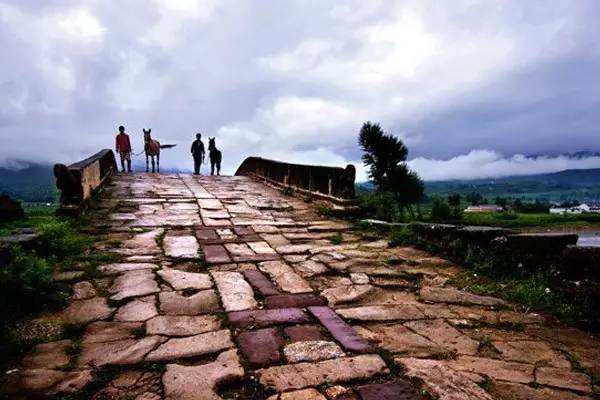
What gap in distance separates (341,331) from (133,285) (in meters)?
1.90

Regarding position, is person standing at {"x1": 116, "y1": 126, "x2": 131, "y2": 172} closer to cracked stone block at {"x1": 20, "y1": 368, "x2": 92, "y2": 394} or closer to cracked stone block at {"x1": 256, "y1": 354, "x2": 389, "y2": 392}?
cracked stone block at {"x1": 20, "y1": 368, "x2": 92, "y2": 394}

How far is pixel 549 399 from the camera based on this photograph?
80.5 inches

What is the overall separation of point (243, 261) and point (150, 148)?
1455cm

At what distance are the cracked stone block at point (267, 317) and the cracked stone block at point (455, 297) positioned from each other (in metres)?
1.14

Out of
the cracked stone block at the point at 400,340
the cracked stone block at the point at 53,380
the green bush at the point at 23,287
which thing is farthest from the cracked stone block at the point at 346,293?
the green bush at the point at 23,287

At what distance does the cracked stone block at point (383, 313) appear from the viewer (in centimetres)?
304

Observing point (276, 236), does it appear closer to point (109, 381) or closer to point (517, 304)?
point (517, 304)

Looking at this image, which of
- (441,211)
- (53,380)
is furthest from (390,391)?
(441,211)

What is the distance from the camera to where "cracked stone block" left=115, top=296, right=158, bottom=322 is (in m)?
2.95

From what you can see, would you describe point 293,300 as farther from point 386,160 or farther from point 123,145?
point 386,160

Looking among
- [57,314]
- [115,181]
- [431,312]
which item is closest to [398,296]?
[431,312]

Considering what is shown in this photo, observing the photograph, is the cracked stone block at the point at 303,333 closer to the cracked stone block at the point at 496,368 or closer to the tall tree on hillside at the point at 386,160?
the cracked stone block at the point at 496,368

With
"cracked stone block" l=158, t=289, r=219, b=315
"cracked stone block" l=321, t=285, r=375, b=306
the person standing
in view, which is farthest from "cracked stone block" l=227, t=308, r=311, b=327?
the person standing

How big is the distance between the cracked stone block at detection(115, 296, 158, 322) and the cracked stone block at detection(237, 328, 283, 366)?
789mm
